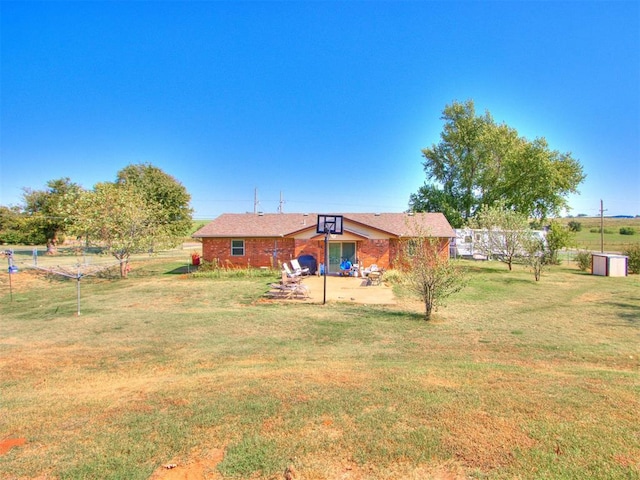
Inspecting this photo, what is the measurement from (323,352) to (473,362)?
9.57 ft

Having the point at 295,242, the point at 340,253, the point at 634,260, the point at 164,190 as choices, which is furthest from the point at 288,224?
the point at 164,190

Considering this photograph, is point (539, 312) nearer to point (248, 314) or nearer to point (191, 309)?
point (248, 314)

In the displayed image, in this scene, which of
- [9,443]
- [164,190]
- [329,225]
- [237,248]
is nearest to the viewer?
[9,443]

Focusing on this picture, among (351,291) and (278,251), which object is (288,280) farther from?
(278,251)

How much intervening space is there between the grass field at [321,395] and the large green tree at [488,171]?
88.4 feet

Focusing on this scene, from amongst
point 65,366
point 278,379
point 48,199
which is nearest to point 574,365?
point 278,379

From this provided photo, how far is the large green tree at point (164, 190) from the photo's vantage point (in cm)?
4241

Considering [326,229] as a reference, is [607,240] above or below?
below

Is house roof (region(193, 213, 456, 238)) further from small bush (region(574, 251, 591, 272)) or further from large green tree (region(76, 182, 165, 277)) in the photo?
small bush (region(574, 251, 591, 272))

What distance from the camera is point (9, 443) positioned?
3812mm

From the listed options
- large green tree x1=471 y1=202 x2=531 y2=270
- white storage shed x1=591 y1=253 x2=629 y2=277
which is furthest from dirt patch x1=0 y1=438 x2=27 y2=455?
white storage shed x1=591 y1=253 x2=629 y2=277

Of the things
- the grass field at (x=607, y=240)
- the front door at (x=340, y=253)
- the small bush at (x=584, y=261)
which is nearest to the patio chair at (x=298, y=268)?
the front door at (x=340, y=253)

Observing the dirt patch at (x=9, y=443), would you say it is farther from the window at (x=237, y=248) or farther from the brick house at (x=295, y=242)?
the window at (x=237, y=248)

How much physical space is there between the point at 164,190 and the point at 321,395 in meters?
43.5
